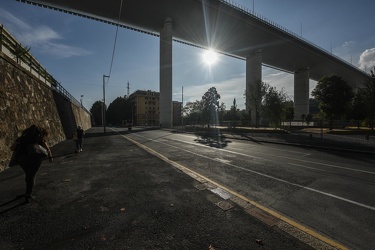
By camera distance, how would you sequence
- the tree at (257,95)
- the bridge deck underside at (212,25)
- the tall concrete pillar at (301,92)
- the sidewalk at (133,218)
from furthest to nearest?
the tall concrete pillar at (301,92) < the bridge deck underside at (212,25) < the tree at (257,95) < the sidewalk at (133,218)

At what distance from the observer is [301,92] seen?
77562 millimetres

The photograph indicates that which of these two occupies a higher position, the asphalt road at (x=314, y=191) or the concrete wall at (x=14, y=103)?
the concrete wall at (x=14, y=103)

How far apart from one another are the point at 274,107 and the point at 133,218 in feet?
97.8

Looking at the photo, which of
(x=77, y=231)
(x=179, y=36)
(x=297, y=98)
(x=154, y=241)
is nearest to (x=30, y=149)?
(x=77, y=231)

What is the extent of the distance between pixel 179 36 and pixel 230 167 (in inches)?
2145

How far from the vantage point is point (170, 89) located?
48438 millimetres

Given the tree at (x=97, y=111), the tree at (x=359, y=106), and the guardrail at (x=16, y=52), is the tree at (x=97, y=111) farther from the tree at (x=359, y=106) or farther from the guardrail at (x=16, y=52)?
the tree at (x=359, y=106)

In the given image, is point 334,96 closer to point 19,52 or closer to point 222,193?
point 222,193

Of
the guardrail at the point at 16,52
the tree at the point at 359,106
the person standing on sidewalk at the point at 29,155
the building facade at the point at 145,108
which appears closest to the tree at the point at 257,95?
the tree at the point at 359,106

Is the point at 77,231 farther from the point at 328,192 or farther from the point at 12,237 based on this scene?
the point at 328,192

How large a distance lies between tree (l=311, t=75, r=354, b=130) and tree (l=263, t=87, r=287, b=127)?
23.7ft

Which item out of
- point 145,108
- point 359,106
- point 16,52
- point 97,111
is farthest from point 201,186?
point 97,111

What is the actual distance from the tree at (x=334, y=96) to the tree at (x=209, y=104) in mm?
22411

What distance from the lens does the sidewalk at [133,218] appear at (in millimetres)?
2980
